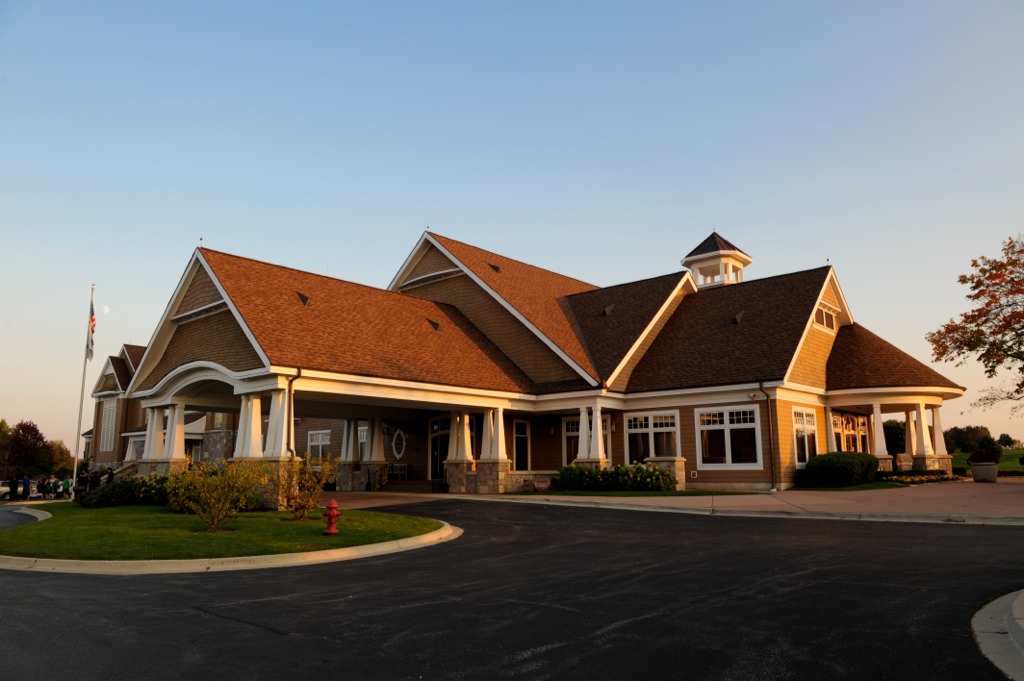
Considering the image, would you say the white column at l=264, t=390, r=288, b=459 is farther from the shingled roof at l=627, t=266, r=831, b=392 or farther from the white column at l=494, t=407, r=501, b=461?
the shingled roof at l=627, t=266, r=831, b=392

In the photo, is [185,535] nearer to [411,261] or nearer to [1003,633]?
[1003,633]

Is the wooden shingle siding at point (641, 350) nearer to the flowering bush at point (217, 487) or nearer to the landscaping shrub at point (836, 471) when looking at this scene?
the landscaping shrub at point (836, 471)

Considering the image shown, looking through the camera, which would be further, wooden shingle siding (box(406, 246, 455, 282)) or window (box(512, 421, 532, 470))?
wooden shingle siding (box(406, 246, 455, 282))

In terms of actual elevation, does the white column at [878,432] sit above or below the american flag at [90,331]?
below

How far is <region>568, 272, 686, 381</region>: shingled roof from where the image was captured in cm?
3085

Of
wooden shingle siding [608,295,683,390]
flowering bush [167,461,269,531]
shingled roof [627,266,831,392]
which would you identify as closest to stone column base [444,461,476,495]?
wooden shingle siding [608,295,683,390]

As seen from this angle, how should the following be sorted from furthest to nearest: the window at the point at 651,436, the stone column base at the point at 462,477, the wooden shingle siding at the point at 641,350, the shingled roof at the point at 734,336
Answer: the wooden shingle siding at the point at 641,350 → the window at the point at 651,436 → the stone column base at the point at 462,477 → the shingled roof at the point at 734,336

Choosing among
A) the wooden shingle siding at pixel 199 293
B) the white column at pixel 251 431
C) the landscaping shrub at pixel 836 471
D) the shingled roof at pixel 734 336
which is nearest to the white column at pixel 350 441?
the wooden shingle siding at pixel 199 293

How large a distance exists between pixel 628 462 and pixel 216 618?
2305cm

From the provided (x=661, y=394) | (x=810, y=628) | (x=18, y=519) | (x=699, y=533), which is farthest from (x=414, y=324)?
(x=810, y=628)

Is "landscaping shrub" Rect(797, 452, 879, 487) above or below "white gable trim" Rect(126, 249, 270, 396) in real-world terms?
below

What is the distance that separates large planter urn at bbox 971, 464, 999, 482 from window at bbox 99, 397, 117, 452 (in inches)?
2314

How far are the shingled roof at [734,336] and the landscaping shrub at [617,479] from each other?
391 cm

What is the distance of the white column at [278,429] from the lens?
2106 centimetres
